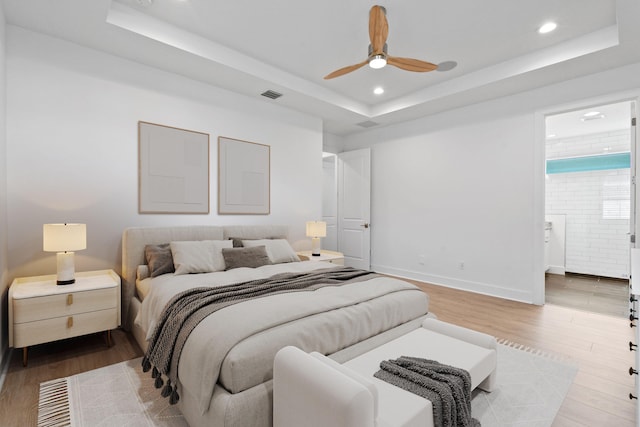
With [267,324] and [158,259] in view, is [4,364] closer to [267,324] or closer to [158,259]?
[158,259]

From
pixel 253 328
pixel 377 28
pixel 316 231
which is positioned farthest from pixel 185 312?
pixel 316 231

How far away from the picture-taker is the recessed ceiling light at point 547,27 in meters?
3.00

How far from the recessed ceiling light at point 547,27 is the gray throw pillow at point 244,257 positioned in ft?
12.0

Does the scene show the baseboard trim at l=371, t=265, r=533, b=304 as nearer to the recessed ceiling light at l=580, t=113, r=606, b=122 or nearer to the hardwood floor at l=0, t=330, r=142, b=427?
the recessed ceiling light at l=580, t=113, r=606, b=122

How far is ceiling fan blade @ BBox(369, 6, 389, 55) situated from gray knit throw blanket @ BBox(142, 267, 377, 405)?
1.99 m

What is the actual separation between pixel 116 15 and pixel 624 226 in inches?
315

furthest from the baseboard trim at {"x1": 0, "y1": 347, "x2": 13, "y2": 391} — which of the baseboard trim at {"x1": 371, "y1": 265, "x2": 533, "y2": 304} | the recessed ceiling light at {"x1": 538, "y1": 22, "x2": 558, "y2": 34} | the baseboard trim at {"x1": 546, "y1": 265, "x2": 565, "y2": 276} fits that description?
the baseboard trim at {"x1": 546, "y1": 265, "x2": 565, "y2": 276}

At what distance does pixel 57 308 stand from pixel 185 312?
1.35m

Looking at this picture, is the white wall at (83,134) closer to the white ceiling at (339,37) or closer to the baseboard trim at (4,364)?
the white ceiling at (339,37)

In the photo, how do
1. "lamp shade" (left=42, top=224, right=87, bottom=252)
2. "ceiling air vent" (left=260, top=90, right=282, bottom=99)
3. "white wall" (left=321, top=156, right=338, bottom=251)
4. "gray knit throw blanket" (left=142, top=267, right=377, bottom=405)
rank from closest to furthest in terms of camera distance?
"gray knit throw blanket" (left=142, top=267, right=377, bottom=405)
"lamp shade" (left=42, top=224, right=87, bottom=252)
"ceiling air vent" (left=260, top=90, right=282, bottom=99)
"white wall" (left=321, top=156, right=338, bottom=251)

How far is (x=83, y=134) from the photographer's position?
10.2ft

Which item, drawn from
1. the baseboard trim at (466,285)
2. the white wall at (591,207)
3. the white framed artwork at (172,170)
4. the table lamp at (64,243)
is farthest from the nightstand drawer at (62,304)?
the white wall at (591,207)

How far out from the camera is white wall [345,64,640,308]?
13.2 ft

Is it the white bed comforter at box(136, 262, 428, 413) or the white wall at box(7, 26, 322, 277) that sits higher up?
the white wall at box(7, 26, 322, 277)
